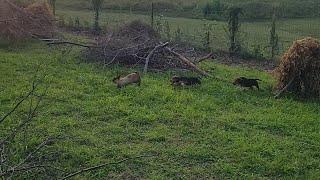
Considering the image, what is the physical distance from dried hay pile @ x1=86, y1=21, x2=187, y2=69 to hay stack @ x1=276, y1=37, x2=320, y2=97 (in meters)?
2.73

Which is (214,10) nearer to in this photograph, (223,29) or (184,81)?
(223,29)

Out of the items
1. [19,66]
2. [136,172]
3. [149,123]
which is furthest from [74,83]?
[136,172]

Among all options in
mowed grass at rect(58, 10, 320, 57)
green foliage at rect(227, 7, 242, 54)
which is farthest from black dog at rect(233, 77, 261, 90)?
green foliage at rect(227, 7, 242, 54)

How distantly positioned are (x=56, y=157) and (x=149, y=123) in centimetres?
193

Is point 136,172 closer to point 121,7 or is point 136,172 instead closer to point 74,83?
point 74,83

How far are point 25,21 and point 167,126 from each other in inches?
314

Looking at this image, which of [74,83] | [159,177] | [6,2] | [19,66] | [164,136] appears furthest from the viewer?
[6,2]

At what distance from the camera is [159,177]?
19.6 ft

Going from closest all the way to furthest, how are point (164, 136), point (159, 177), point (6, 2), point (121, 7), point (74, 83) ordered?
point (159, 177) < point (164, 136) < point (74, 83) < point (6, 2) < point (121, 7)

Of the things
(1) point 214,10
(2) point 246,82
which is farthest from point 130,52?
(1) point 214,10

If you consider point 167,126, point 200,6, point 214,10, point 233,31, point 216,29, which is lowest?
point 167,126

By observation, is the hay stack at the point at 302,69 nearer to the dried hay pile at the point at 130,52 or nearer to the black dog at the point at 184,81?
the black dog at the point at 184,81

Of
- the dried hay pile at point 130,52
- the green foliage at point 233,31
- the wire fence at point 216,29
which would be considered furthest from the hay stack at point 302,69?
the green foliage at point 233,31

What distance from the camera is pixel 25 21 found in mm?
14273
